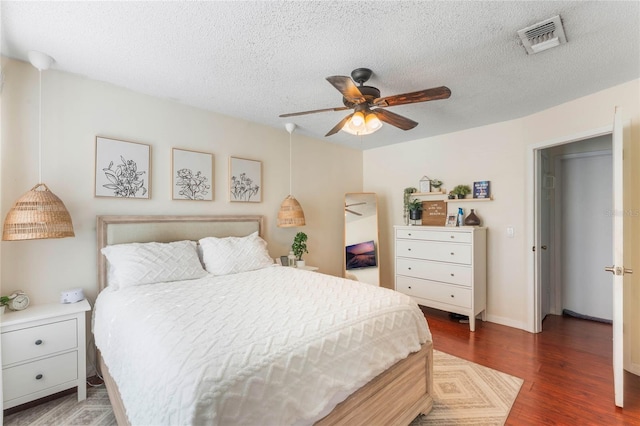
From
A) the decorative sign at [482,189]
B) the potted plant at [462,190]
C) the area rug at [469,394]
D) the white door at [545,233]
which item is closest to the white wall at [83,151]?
the area rug at [469,394]

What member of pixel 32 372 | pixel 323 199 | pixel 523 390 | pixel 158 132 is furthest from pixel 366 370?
pixel 323 199

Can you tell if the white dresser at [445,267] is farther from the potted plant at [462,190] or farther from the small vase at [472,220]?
the potted plant at [462,190]

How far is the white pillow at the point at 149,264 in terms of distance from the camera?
221 centimetres

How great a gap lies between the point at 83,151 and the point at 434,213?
3.94 metres

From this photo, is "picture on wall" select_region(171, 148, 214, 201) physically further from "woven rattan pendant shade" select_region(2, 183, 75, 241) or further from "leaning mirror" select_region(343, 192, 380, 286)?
"leaning mirror" select_region(343, 192, 380, 286)

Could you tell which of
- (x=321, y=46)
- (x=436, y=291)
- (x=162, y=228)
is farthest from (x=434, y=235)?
(x=162, y=228)

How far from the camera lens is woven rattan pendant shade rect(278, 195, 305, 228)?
137 inches

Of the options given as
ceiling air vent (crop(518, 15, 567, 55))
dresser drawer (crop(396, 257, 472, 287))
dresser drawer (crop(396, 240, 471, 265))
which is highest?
ceiling air vent (crop(518, 15, 567, 55))

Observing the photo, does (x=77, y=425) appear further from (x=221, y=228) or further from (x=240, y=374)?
(x=221, y=228)

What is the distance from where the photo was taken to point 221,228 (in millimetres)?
3135

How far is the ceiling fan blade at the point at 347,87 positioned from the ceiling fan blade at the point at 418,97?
0.15 meters

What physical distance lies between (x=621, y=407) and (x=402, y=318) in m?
1.65

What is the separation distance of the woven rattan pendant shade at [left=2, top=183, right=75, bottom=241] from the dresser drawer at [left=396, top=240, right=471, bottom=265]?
11.3ft

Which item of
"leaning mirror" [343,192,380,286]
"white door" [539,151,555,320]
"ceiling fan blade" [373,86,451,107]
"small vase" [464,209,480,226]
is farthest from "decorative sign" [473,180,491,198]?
"ceiling fan blade" [373,86,451,107]
